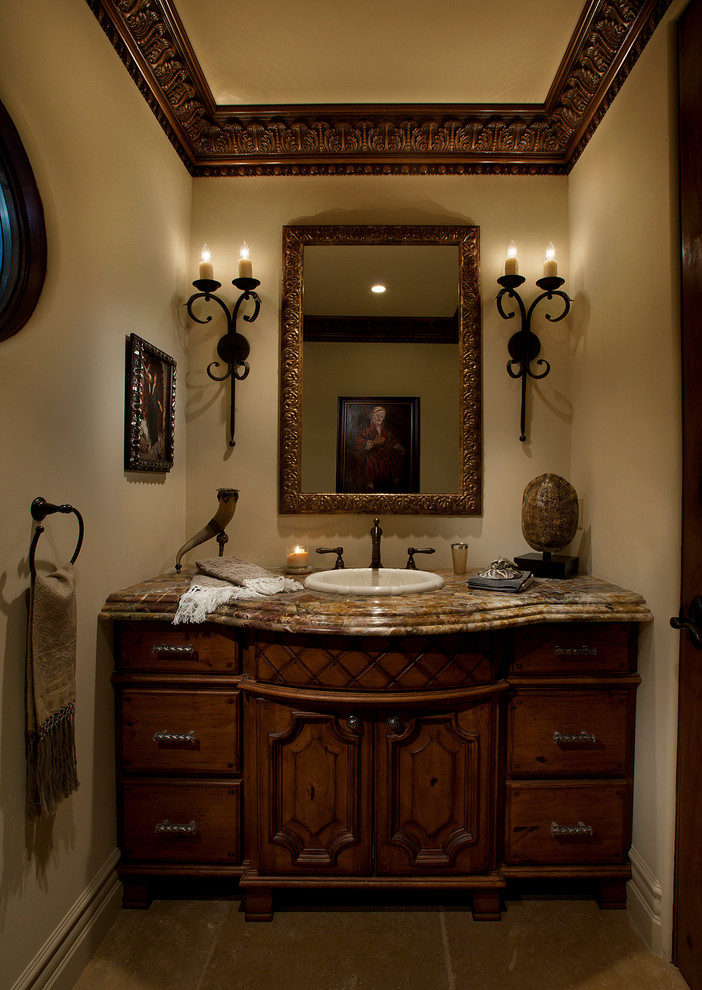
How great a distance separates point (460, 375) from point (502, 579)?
33.3 inches

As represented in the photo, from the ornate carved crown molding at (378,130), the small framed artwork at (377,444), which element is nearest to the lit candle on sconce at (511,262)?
the ornate carved crown molding at (378,130)

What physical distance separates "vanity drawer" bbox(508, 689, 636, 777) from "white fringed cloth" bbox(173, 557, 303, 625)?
76 centimetres

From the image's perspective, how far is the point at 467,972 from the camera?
1.33 meters

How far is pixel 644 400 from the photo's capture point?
4.95 ft

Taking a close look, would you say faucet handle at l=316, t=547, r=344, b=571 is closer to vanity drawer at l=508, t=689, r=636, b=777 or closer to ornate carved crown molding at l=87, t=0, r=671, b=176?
vanity drawer at l=508, t=689, r=636, b=777

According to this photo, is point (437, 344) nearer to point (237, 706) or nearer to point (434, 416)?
point (434, 416)

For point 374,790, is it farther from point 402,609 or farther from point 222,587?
point 222,587

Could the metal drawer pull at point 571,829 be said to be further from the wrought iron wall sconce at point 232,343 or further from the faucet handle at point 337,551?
the wrought iron wall sconce at point 232,343

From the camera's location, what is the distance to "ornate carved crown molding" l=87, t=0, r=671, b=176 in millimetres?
1724

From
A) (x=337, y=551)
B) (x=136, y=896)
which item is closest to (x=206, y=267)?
(x=337, y=551)

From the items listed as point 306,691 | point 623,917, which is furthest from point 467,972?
point 306,691

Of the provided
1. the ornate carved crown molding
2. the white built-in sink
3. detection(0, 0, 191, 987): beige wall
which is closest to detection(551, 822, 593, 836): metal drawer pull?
the white built-in sink

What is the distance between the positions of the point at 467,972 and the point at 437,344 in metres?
1.93

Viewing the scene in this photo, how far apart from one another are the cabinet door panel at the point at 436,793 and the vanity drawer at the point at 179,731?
43 cm
